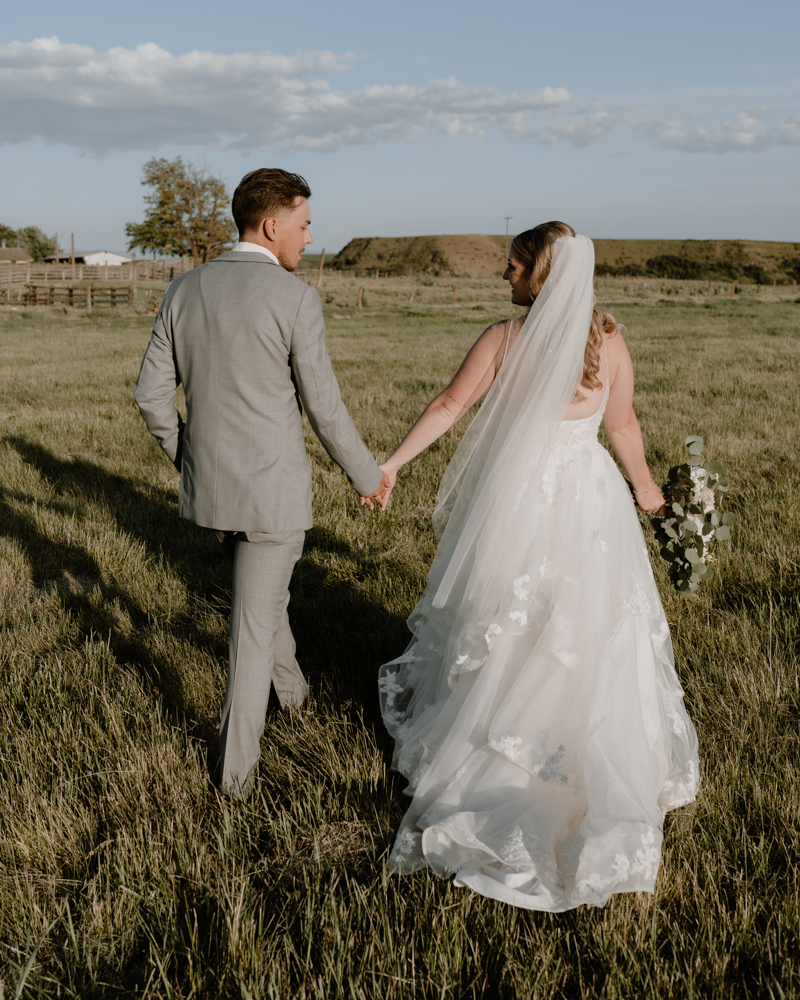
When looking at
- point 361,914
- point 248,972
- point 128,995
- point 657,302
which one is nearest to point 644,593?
point 361,914

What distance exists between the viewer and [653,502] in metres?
4.01

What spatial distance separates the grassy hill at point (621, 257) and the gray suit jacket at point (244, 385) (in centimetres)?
12311

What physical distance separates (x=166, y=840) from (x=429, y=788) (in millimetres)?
995

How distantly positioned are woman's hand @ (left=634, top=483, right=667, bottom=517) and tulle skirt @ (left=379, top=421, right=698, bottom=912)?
29.1 inches

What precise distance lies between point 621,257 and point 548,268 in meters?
148

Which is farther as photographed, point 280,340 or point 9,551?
point 9,551

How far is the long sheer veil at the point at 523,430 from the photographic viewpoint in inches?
120

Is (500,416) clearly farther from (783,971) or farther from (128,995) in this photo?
(128,995)

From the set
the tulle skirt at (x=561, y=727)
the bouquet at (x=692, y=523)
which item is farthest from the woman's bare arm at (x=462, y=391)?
the bouquet at (x=692, y=523)

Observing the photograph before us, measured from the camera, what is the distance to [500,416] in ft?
10.8

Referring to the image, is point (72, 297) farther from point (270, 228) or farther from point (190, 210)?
point (270, 228)


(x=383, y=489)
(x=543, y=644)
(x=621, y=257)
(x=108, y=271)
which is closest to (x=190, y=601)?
(x=383, y=489)

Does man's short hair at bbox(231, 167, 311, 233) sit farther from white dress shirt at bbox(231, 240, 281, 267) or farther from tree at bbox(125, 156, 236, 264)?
tree at bbox(125, 156, 236, 264)

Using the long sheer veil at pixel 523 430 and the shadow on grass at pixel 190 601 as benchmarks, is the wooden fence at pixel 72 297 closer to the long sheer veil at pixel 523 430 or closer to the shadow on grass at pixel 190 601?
the shadow on grass at pixel 190 601
